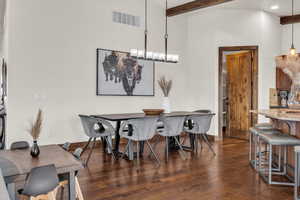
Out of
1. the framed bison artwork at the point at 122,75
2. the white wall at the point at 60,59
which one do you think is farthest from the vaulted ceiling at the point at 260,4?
the framed bison artwork at the point at 122,75

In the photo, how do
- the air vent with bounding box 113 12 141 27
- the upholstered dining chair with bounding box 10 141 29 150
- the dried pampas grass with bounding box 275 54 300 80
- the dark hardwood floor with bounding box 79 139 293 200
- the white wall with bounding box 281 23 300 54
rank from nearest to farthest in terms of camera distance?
1. the upholstered dining chair with bounding box 10 141 29 150
2. the dark hardwood floor with bounding box 79 139 293 200
3. the dried pampas grass with bounding box 275 54 300 80
4. the air vent with bounding box 113 12 141 27
5. the white wall with bounding box 281 23 300 54

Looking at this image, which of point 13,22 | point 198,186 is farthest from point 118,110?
point 198,186

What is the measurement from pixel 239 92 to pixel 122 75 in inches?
130

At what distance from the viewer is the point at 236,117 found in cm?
669

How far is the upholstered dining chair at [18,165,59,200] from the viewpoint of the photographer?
1545 mm

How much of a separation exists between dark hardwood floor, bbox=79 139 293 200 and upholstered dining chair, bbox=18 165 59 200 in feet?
3.70

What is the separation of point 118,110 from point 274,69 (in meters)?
4.29

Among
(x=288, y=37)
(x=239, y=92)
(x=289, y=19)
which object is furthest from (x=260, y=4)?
(x=239, y=92)

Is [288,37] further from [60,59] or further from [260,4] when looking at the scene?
[60,59]

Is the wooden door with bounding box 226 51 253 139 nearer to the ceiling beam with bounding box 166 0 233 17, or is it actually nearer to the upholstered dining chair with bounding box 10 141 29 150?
the ceiling beam with bounding box 166 0 233 17

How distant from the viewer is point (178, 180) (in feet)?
10.5

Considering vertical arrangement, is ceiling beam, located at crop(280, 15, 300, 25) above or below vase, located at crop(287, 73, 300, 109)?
above

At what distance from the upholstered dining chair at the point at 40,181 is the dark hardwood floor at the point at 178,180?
3.70 feet

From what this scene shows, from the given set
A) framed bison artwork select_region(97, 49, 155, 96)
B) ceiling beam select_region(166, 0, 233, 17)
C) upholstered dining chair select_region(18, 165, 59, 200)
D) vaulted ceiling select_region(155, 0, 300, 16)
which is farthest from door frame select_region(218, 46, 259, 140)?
upholstered dining chair select_region(18, 165, 59, 200)
